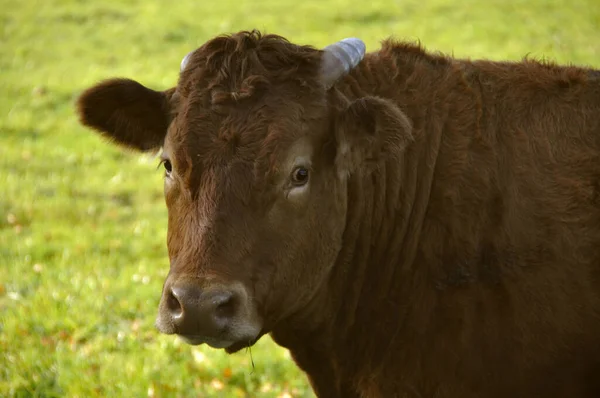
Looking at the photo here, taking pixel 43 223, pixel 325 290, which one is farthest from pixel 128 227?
pixel 325 290

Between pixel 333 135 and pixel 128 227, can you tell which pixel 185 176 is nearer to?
pixel 333 135

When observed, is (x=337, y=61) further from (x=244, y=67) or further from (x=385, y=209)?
(x=385, y=209)

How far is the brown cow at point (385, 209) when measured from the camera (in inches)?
152

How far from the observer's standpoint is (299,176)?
4.01m

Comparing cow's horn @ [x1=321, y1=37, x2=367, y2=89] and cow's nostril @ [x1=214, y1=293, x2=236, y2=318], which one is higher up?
cow's horn @ [x1=321, y1=37, x2=367, y2=89]

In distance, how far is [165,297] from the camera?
371cm

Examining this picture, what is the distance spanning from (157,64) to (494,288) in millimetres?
13081

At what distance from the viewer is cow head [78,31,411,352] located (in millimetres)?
3688

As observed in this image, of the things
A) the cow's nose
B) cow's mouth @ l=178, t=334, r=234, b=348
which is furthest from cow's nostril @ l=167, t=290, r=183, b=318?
cow's mouth @ l=178, t=334, r=234, b=348

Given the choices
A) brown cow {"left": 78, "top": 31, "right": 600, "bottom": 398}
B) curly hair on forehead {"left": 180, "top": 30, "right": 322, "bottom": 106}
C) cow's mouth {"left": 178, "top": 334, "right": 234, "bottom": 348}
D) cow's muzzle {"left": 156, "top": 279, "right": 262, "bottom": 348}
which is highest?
curly hair on forehead {"left": 180, "top": 30, "right": 322, "bottom": 106}

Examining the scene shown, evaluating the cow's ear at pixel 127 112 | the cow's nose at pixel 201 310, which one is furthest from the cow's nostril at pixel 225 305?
the cow's ear at pixel 127 112

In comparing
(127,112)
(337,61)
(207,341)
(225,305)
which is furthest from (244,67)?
(207,341)

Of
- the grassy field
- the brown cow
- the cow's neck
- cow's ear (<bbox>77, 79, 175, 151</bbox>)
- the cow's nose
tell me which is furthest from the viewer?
the grassy field

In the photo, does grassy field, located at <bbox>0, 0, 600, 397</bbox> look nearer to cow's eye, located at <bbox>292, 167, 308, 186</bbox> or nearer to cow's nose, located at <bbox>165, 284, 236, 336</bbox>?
cow's eye, located at <bbox>292, 167, 308, 186</bbox>
